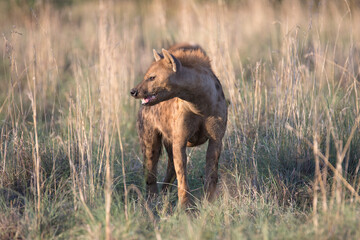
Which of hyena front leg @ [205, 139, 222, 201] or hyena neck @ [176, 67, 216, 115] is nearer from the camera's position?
hyena neck @ [176, 67, 216, 115]

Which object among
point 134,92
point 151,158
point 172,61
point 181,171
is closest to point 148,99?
point 134,92

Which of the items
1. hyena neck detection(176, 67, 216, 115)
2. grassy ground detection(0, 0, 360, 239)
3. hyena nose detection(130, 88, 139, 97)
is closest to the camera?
grassy ground detection(0, 0, 360, 239)

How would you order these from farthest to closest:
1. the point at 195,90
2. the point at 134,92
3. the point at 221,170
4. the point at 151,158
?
the point at 221,170
the point at 151,158
the point at 195,90
the point at 134,92

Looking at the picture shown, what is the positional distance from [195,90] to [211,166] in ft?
2.50

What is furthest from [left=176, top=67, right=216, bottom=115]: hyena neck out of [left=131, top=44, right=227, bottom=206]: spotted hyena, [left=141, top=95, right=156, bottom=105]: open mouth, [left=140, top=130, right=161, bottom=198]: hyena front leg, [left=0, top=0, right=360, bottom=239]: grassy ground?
[left=140, top=130, right=161, bottom=198]: hyena front leg

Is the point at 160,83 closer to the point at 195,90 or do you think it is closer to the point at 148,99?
the point at 148,99

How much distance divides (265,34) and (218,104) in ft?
23.3

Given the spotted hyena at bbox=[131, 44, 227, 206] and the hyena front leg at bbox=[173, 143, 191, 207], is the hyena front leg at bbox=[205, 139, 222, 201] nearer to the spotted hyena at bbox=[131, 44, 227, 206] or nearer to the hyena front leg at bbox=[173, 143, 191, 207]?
the spotted hyena at bbox=[131, 44, 227, 206]

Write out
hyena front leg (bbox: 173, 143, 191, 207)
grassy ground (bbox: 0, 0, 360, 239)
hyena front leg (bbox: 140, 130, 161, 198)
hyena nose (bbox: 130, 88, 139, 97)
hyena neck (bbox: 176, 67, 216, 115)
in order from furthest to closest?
hyena front leg (bbox: 140, 130, 161, 198) < hyena front leg (bbox: 173, 143, 191, 207) < hyena neck (bbox: 176, 67, 216, 115) < hyena nose (bbox: 130, 88, 139, 97) < grassy ground (bbox: 0, 0, 360, 239)

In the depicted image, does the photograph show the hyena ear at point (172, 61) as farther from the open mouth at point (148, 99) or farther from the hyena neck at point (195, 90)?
the open mouth at point (148, 99)

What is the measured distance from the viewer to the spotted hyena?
3.82 metres

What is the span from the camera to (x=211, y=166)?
14.1 ft

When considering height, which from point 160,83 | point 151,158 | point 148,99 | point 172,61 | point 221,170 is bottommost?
point 221,170

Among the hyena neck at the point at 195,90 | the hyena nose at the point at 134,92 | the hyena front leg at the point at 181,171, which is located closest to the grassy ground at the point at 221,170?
the hyena front leg at the point at 181,171
